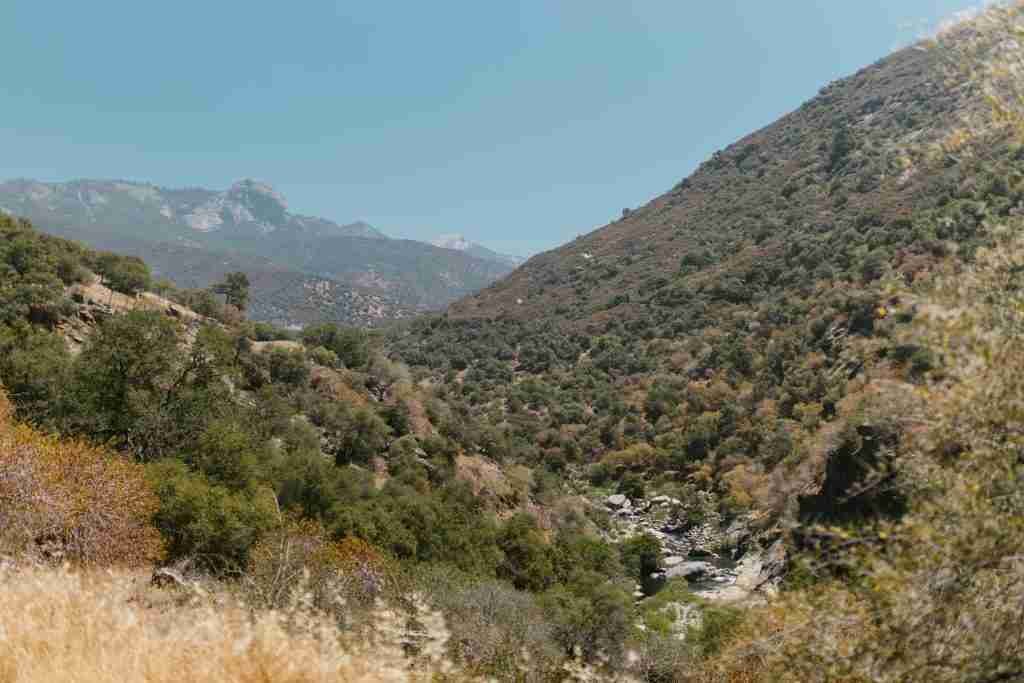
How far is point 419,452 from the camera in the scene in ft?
131

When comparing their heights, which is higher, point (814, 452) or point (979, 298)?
point (979, 298)

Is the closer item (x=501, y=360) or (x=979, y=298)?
(x=979, y=298)

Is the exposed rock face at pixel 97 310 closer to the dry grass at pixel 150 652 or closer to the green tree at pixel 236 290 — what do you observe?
the green tree at pixel 236 290

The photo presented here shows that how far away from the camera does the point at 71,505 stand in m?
14.1

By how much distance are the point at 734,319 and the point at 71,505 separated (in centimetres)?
6254

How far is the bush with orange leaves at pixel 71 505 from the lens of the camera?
12.5 metres

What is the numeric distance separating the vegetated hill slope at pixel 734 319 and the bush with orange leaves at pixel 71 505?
21.9m

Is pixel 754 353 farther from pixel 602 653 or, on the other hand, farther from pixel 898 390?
pixel 898 390

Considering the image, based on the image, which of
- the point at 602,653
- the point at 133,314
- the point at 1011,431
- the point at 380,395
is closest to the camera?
the point at 1011,431

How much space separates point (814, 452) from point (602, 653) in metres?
15.0

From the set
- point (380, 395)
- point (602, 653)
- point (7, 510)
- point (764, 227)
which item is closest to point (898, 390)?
point (7, 510)

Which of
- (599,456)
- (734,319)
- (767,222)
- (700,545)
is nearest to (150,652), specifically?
(700,545)

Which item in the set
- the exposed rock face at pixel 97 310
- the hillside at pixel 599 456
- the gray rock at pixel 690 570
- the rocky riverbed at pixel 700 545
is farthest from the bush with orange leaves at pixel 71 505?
the gray rock at pixel 690 570

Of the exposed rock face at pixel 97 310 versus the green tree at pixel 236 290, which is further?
the green tree at pixel 236 290
